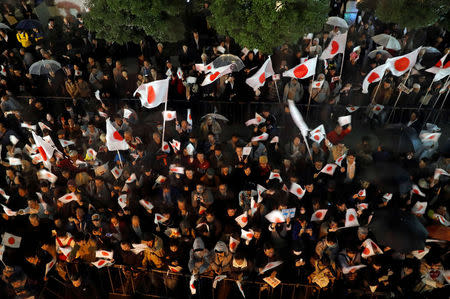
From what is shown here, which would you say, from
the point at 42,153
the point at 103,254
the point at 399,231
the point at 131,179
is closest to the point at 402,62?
the point at 399,231

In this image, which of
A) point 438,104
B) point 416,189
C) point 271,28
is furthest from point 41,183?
point 438,104

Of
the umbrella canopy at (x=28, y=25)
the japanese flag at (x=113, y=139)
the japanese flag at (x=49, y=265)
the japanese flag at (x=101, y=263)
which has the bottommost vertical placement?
the japanese flag at (x=49, y=265)

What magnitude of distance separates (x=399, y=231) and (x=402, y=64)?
4651 mm

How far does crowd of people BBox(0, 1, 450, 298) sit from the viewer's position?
7402 millimetres

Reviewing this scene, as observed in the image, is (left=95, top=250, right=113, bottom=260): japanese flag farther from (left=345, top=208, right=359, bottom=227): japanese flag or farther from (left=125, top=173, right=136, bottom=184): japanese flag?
(left=345, top=208, right=359, bottom=227): japanese flag

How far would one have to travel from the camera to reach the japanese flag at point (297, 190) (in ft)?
27.0

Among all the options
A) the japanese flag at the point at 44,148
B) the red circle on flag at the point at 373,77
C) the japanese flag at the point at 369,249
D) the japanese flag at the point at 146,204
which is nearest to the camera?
the japanese flag at the point at 369,249

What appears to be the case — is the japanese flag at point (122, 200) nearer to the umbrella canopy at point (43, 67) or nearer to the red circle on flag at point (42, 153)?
the red circle on flag at point (42, 153)

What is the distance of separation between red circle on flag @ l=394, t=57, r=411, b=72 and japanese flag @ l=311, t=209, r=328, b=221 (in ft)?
14.5

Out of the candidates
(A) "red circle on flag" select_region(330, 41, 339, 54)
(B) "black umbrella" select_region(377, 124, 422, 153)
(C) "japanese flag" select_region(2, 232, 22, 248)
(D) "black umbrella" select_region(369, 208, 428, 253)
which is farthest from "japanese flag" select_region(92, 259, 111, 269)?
(A) "red circle on flag" select_region(330, 41, 339, 54)

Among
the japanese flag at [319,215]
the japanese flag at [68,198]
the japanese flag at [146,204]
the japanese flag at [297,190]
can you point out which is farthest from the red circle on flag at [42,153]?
the japanese flag at [319,215]

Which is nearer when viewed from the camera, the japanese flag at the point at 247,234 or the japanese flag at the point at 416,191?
the japanese flag at the point at 247,234

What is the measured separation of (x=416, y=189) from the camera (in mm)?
8289

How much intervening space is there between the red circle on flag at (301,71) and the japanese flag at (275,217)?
4.01 metres
